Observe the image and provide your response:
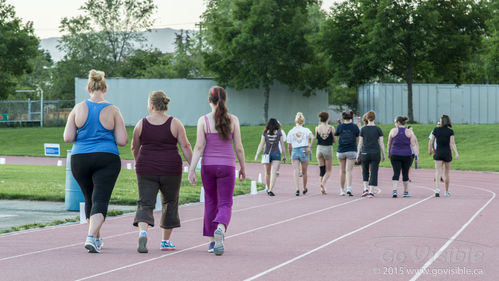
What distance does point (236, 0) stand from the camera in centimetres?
6391

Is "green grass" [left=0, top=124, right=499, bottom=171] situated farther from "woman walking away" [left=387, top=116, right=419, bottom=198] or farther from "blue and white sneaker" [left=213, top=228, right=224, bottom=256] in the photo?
"blue and white sneaker" [left=213, top=228, right=224, bottom=256]

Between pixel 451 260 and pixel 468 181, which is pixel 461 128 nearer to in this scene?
pixel 468 181

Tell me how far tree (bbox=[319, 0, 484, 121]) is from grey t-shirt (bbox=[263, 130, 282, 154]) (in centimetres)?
3776

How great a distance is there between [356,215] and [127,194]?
17.7 feet

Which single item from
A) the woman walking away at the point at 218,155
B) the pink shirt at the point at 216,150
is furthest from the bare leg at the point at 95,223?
the pink shirt at the point at 216,150

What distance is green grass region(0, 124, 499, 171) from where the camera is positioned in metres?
35.5

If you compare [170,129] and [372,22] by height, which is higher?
[372,22]

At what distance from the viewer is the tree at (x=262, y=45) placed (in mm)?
62125

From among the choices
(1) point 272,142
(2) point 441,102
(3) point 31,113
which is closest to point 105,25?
(3) point 31,113

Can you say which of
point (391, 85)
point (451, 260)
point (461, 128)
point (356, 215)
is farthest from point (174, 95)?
point (451, 260)

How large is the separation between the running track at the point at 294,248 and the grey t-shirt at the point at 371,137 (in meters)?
2.58

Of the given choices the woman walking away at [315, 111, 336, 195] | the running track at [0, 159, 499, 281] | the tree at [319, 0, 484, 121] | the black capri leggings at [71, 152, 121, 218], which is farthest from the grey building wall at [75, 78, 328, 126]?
the black capri leggings at [71, 152, 121, 218]

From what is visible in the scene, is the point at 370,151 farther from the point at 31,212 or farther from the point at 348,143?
the point at 31,212

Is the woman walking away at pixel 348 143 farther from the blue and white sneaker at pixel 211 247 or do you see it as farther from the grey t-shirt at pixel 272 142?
the blue and white sneaker at pixel 211 247
